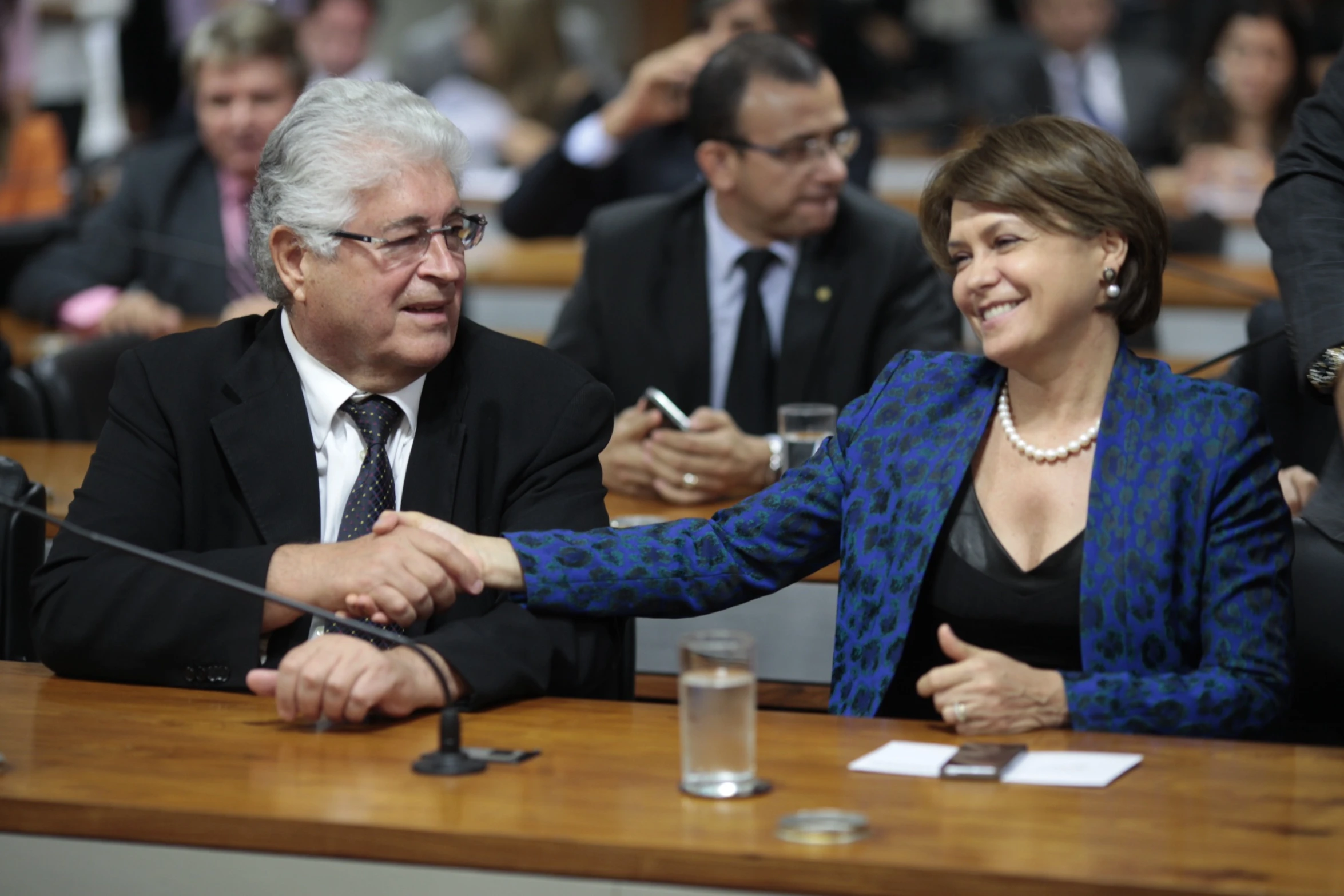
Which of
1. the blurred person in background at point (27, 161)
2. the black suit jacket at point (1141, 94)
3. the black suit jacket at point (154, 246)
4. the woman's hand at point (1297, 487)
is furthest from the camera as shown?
the black suit jacket at point (1141, 94)

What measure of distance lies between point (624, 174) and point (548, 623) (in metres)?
3.30

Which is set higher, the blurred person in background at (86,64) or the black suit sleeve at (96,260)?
the blurred person in background at (86,64)

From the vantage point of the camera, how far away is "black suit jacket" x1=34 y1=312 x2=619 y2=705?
77.2 inches

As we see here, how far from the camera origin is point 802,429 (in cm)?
292

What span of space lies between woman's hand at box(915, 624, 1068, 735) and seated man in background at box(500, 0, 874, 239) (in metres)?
2.90

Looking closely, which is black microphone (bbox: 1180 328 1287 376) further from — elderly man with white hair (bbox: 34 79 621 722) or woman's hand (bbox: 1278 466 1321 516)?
elderly man with white hair (bbox: 34 79 621 722)

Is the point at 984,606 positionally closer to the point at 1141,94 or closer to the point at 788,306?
the point at 788,306

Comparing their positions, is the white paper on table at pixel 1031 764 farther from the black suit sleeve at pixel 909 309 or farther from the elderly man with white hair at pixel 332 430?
the black suit sleeve at pixel 909 309

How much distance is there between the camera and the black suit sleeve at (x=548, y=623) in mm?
1872

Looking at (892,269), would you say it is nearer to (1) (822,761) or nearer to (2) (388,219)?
(2) (388,219)

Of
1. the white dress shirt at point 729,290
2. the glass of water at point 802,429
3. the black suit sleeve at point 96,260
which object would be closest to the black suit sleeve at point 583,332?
the white dress shirt at point 729,290

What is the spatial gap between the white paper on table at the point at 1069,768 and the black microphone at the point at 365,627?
505mm

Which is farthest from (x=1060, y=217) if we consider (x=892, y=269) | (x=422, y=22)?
(x=422, y=22)

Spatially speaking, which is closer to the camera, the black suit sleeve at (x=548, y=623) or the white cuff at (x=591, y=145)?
the black suit sleeve at (x=548, y=623)
